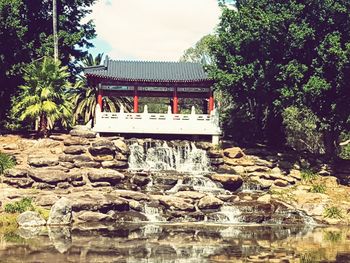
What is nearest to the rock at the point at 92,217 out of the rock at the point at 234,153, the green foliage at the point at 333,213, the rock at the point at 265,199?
the rock at the point at 265,199

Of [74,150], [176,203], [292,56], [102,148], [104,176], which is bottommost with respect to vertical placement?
[176,203]

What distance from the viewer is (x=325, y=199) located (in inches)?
1178

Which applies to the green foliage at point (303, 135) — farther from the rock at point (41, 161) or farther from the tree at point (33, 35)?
the rock at point (41, 161)

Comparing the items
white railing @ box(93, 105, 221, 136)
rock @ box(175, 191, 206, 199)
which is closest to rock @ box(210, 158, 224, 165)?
white railing @ box(93, 105, 221, 136)

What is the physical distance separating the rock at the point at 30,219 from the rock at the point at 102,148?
329 inches

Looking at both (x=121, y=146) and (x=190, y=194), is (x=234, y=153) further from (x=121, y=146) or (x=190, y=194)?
(x=121, y=146)

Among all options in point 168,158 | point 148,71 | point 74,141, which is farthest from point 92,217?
point 148,71

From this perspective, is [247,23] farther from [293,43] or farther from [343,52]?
[343,52]

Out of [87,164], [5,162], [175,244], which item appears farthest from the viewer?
[87,164]

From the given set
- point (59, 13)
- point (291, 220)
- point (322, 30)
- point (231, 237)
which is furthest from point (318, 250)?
point (59, 13)

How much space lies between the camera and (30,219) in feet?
84.2

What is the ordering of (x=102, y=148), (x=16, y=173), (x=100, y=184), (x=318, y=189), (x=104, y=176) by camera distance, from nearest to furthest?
(x=16, y=173) < (x=100, y=184) < (x=104, y=176) < (x=318, y=189) < (x=102, y=148)

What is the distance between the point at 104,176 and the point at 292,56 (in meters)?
15.0

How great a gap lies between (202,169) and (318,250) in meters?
15.3
